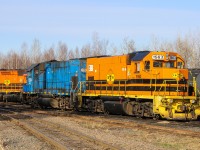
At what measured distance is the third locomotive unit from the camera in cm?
1583

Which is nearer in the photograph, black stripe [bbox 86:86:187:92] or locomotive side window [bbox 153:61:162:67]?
black stripe [bbox 86:86:187:92]

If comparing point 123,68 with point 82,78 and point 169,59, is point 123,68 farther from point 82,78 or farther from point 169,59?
point 82,78

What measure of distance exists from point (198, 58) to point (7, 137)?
40.5m

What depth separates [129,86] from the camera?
1784 centimetres

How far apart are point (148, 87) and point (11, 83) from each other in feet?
75.5

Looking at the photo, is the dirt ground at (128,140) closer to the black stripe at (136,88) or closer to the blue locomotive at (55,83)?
the black stripe at (136,88)

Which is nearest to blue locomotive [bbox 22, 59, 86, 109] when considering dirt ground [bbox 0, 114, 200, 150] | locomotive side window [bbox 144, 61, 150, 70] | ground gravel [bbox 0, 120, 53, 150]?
locomotive side window [bbox 144, 61, 150, 70]

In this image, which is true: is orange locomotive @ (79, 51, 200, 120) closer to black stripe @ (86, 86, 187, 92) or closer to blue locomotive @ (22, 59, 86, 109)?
black stripe @ (86, 86, 187, 92)

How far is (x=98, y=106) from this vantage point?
805 inches

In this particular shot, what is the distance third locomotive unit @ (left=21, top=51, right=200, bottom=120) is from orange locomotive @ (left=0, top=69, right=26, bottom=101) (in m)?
10.5

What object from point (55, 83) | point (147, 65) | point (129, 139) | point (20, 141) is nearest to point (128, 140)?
point (129, 139)

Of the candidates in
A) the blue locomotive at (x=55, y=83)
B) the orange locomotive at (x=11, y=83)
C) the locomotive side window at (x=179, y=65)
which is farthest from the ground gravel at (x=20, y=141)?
the orange locomotive at (x=11, y=83)

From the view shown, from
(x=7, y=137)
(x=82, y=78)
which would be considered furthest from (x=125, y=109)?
(x=7, y=137)

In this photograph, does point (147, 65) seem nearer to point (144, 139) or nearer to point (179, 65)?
point (179, 65)
